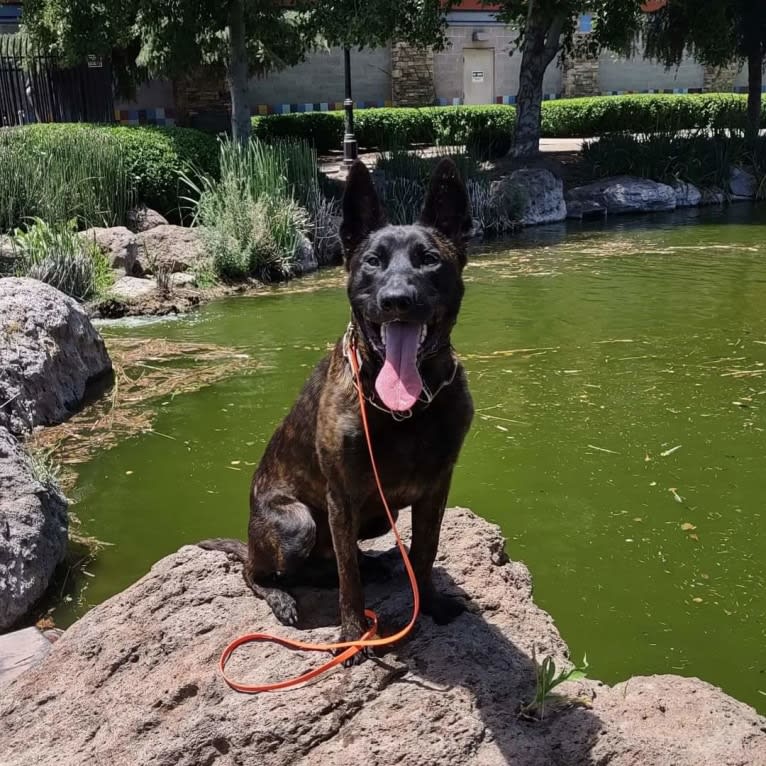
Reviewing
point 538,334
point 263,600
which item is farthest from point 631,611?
point 538,334

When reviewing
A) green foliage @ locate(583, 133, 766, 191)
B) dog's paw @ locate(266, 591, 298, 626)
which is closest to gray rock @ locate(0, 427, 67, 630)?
dog's paw @ locate(266, 591, 298, 626)

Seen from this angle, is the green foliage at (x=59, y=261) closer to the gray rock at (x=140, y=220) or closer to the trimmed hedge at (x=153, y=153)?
the gray rock at (x=140, y=220)

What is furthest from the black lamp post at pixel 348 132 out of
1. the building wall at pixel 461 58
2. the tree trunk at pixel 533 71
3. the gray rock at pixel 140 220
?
the building wall at pixel 461 58

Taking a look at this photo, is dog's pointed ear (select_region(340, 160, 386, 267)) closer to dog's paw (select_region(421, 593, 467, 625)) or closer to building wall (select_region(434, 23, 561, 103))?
dog's paw (select_region(421, 593, 467, 625))

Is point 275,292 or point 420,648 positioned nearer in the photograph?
point 420,648

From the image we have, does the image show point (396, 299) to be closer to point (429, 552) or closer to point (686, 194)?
point (429, 552)

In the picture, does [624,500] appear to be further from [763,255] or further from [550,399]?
[763,255]

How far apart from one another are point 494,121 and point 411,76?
5.65m

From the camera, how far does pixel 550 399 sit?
21.3ft

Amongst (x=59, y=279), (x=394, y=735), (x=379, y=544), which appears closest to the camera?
(x=394, y=735)

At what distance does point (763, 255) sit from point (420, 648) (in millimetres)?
11007

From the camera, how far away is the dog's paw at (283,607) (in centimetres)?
302

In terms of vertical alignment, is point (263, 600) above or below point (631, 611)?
above

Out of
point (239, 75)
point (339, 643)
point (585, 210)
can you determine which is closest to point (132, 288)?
point (239, 75)
